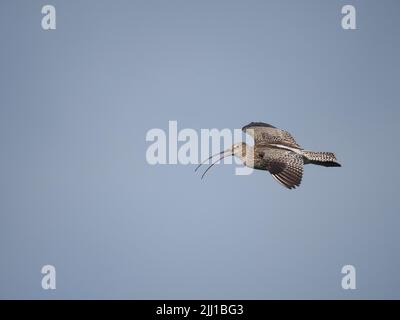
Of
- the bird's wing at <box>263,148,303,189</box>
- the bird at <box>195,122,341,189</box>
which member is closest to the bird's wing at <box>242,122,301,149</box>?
the bird at <box>195,122,341,189</box>

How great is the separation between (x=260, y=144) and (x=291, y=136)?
4.96 ft

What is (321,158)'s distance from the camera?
25.2 metres

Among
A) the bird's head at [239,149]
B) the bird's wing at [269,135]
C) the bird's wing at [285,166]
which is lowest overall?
the bird's wing at [285,166]

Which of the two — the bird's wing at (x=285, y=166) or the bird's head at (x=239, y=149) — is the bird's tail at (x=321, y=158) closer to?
the bird's wing at (x=285, y=166)

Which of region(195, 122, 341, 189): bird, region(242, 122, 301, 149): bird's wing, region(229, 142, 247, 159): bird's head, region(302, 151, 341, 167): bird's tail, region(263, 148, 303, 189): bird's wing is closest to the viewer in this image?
region(263, 148, 303, 189): bird's wing

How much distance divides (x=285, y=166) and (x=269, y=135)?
3768 millimetres

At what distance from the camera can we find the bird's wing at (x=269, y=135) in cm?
2656

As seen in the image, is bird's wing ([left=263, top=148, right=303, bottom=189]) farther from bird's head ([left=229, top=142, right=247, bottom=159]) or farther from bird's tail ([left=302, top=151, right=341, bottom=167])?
bird's head ([left=229, top=142, right=247, bottom=159])

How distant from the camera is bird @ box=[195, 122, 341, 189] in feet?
75.8

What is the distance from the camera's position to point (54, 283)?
26.4m

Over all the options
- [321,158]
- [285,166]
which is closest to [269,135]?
[321,158]

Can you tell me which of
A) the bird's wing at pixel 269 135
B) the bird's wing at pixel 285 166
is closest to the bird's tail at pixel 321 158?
the bird's wing at pixel 285 166
